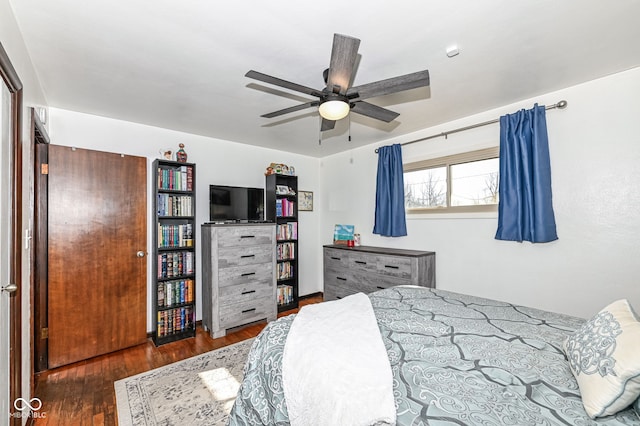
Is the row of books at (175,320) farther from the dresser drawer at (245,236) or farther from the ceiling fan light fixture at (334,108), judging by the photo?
the ceiling fan light fixture at (334,108)

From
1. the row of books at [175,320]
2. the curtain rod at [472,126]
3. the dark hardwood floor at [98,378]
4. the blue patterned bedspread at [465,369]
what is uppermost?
the curtain rod at [472,126]

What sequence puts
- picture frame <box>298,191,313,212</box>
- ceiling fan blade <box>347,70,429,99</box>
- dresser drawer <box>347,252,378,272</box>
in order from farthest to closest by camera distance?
picture frame <box>298,191,313,212</box>, dresser drawer <box>347,252,378,272</box>, ceiling fan blade <box>347,70,429,99</box>

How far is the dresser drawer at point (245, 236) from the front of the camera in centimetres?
333

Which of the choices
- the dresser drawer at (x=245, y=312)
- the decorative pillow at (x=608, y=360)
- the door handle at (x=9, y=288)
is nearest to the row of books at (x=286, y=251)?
the dresser drawer at (x=245, y=312)

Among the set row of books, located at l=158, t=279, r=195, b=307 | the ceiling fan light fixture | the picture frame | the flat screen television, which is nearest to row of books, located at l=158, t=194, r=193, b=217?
the flat screen television

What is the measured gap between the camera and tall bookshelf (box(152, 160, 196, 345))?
309 cm

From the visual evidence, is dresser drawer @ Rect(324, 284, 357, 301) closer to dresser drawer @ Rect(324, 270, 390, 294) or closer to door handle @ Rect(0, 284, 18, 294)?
dresser drawer @ Rect(324, 270, 390, 294)

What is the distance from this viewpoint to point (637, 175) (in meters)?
2.15

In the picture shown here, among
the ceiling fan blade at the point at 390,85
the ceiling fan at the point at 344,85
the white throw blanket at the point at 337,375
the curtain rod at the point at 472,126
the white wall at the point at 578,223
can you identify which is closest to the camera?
the white throw blanket at the point at 337,375

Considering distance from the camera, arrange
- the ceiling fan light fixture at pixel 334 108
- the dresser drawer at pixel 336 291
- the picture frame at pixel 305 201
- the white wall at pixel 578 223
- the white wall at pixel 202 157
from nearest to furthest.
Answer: the ceiling fan light fixture at pixel 334 108 < the white wall at pixel 578 223 < the white wall at pixel 202 157 < the dresser drawer at pixel 336 291 < the picture frame at pixel 305 201

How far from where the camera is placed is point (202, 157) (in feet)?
12.1

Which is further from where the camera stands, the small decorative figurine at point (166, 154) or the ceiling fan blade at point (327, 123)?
the small decorative figurine at point (166, 154)

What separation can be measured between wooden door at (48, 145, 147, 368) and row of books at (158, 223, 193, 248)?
7.4 inches

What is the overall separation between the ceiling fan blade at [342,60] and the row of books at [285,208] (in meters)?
2.52
